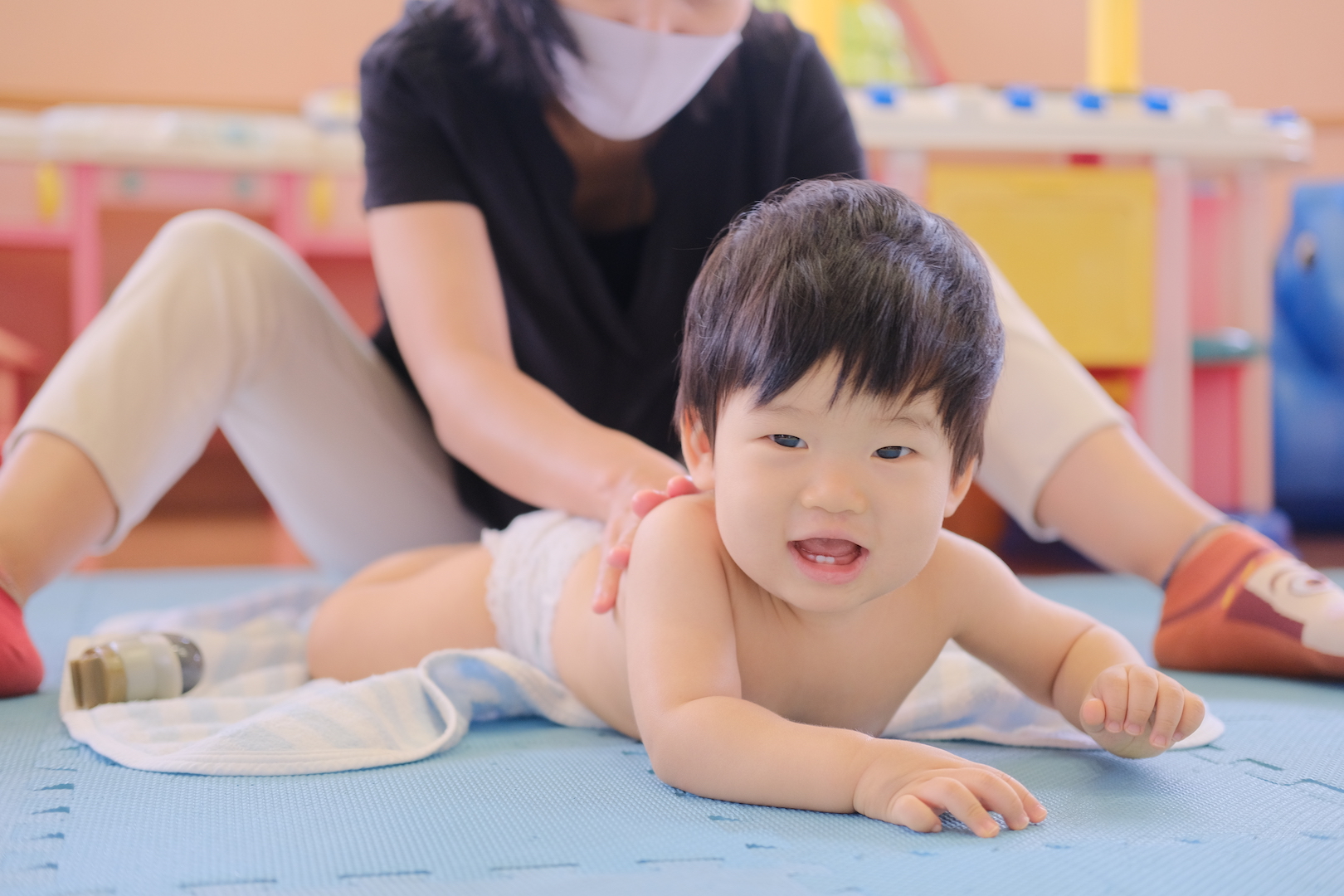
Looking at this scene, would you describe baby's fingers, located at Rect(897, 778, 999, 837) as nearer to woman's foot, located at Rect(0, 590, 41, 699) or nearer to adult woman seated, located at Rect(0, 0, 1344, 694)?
adult woman seated, located at Rect(0, 0, 1344, 694)

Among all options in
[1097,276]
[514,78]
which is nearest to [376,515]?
[514,78]

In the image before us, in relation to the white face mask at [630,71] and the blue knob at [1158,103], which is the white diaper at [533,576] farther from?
the blue knob at [1158,103]

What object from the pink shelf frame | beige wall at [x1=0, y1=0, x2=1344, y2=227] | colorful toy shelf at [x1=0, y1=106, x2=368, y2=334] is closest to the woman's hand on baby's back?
colorful toy shelf at [x1=0, y1=106, x2=368, y2=334]

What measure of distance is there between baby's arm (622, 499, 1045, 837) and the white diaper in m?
0.13

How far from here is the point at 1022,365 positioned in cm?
84

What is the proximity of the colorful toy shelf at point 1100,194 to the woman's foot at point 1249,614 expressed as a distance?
0.91 metres

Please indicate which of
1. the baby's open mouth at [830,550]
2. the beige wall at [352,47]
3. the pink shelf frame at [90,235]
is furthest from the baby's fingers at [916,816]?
the beige wall at [352,47]

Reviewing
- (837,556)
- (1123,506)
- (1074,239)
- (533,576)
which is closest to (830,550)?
(837,556)

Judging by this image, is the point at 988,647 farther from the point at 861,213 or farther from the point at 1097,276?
the point at 1097,276

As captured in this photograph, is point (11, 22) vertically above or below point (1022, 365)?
above

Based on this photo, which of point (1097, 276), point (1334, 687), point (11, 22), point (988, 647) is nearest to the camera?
point (988, 647)

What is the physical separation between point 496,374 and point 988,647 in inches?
14.4

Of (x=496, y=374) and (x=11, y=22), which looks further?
(x=11, y=22)

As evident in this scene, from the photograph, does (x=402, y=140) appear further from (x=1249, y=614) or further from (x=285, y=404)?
(x=1249, y=614)
